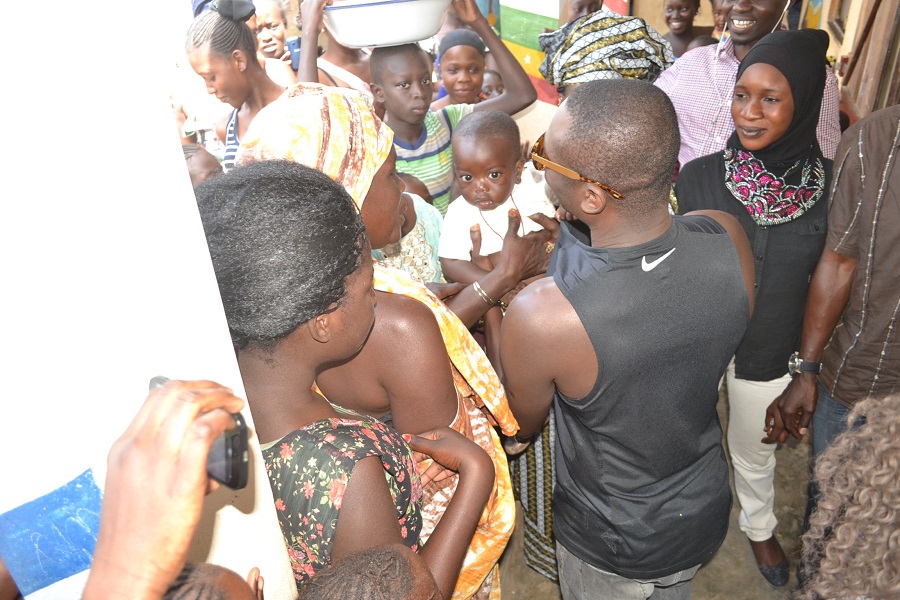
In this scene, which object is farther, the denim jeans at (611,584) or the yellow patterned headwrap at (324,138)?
the denim jeans at (611,584)

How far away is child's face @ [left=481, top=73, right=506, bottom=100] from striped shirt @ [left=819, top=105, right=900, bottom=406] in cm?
278

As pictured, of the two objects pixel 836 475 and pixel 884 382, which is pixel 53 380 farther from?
pixel 884 382

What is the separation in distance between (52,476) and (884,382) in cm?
237

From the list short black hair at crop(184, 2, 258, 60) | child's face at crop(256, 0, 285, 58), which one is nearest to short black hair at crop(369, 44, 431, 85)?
short black hair at crop(184, 2, 258, 60)

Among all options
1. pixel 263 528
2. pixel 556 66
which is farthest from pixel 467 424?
pixel 556 66

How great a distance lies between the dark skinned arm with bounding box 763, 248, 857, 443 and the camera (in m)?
2.22

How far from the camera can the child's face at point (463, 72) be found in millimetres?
4008

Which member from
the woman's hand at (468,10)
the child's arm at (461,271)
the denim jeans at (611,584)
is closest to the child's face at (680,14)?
the woman's hand at (468,10)

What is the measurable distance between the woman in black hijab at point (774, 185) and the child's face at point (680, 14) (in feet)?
8.16

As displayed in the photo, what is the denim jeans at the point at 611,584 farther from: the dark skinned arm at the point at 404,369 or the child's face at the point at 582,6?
the child's face at the point at 582,6

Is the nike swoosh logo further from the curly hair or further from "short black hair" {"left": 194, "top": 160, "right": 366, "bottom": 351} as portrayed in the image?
"short black hair" {"left": 194, "top": 160, "right": 366, "bottom": 351}

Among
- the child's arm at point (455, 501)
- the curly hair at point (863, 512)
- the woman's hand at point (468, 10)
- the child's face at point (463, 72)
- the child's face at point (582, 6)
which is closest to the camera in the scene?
the curly hair at point (863, 512)

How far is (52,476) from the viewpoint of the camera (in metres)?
0.86

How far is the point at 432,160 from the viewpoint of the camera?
3.16 metres
